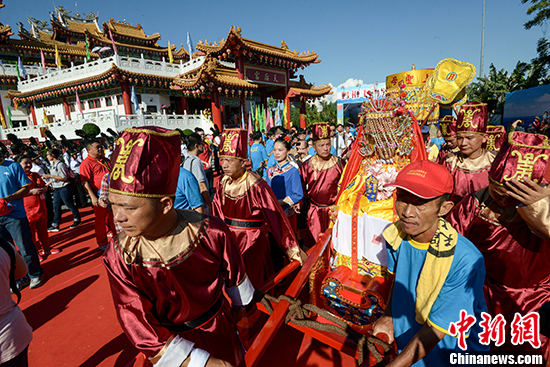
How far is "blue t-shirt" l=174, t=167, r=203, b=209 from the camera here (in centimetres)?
356

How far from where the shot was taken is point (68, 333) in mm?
3053

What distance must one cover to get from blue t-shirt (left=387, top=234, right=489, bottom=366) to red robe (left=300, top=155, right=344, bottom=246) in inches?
85.3

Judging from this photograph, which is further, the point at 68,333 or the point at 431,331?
the point at 68,333

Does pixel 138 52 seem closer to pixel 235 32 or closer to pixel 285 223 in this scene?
pixel 235 32

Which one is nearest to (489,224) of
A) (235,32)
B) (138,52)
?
(235,32)

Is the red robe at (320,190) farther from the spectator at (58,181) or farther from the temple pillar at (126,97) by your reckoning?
the temple pillar at (126,97)

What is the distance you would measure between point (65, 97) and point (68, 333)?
82.7 feet

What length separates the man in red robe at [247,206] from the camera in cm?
275

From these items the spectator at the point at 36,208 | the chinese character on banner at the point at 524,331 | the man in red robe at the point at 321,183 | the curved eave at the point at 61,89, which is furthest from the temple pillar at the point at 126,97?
the chinese character on banner at the point at 524,331

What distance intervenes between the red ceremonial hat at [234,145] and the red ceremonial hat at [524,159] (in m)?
2.18

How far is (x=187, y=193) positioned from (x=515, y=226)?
3.40 metres

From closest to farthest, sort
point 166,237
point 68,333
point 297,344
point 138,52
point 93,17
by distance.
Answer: point 166,237 → point 297,344 → point 68,333 → point 138,52 → point 93,17

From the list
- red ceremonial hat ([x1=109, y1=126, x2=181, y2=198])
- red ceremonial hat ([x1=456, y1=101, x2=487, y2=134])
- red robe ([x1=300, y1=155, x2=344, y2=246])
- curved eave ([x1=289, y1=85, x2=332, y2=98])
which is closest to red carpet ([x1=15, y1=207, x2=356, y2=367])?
red robe ([x1=300, y1=155, x2=344, y2=246])

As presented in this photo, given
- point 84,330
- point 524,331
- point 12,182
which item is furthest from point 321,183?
point 12,182
